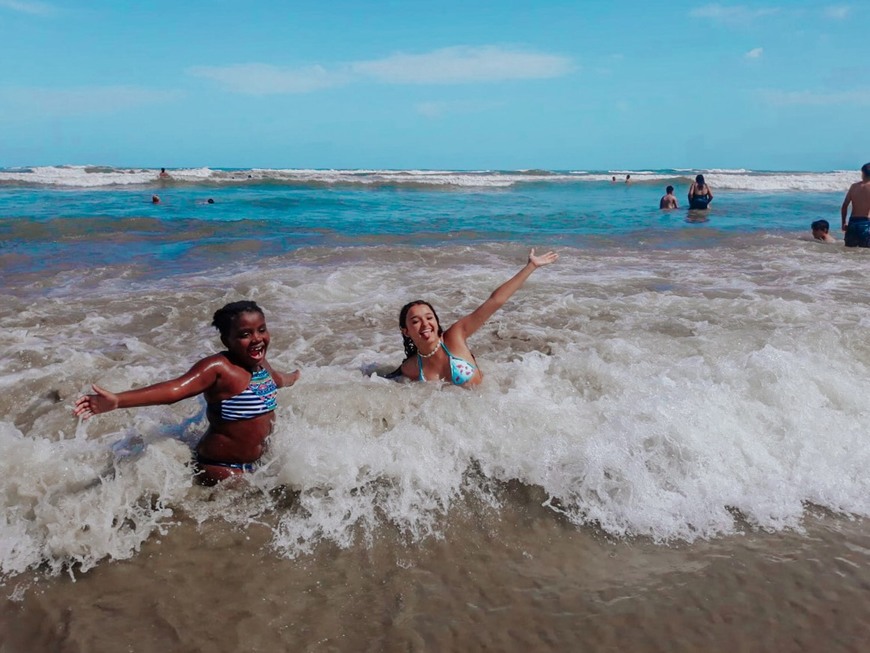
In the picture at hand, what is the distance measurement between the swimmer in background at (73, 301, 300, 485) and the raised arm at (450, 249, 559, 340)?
1.68 m

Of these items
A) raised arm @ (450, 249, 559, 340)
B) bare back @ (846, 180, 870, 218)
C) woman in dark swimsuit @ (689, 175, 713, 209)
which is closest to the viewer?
raised arm @ (450, 249, 559, 340)

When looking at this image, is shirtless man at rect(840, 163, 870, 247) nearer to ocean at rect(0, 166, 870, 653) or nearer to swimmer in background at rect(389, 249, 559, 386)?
ocean at rect(0, 166, 870, 653)

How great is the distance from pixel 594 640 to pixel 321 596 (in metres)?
1.18

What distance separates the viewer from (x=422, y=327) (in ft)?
15.4

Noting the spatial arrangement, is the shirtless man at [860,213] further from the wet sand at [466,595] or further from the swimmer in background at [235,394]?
the swimmer in background at [235,394]

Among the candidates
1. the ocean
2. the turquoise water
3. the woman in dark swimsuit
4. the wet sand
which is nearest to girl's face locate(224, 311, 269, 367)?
the ocean

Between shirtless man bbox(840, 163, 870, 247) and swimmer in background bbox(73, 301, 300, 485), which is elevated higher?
shirtless man bbox(840, 163, 870, 247)

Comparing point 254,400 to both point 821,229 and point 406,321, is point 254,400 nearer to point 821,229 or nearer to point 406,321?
point 406,321

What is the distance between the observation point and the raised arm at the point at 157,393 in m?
3.00

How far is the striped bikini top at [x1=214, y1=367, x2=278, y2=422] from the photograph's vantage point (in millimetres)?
3680

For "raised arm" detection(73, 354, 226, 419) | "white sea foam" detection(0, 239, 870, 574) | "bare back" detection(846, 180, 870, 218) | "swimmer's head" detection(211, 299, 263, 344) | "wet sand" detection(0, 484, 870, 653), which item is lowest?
"wet sand" detection(0, 484, 870, 653)

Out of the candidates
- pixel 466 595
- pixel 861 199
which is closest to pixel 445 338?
pixel 466 595

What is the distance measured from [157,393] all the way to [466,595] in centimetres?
188

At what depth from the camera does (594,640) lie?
2527 millimetres
